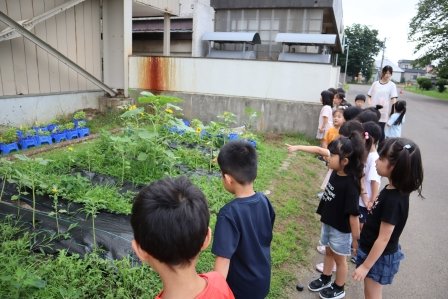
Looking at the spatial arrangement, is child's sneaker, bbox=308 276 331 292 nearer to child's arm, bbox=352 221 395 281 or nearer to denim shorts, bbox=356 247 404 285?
denim shorts, bbox=356 247 404 285

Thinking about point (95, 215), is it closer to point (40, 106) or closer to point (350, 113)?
point (350, 113)

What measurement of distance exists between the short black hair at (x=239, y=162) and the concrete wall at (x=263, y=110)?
675 centimetres

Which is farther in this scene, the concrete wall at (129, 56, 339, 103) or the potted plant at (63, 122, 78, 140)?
the concrete wall at (129, 56, 339, 103)

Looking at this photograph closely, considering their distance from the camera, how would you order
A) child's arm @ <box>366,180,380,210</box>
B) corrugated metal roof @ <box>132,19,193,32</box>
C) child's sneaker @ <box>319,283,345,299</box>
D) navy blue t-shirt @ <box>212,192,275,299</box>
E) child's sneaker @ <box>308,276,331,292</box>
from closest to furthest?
navy blue t-shirt @ <box>212,192,275,299</box>, child's sneaker @ <box>319,283,345,299</box>, child's sneaker @ <box>308,276,331,292</box>, child's arm @ <box>366,180,380,210</box>, corrugated metal roof @ <box>132,19,193,32</box>

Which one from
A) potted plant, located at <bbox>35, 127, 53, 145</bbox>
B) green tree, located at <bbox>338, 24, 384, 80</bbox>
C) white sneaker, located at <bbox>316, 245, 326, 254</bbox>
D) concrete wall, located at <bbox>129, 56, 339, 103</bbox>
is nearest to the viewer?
white sneaker, located at <bbox>316, 245, 326, 254</bbox>

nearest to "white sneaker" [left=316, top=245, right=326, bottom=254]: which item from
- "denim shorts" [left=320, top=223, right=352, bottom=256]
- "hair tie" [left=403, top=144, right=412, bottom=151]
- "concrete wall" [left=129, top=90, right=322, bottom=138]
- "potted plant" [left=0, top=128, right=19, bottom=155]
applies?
"denim shorts" [left=320, top=223, right=352, bottom=256]

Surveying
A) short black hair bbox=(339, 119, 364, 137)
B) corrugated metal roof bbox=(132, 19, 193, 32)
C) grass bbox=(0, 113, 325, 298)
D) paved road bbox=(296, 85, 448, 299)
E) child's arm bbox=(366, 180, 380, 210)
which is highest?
corrugated metal roof bbox=(132, 19, 193, 32)

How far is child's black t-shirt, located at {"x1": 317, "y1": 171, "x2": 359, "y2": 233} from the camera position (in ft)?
8.43

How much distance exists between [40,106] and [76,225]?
5531 millimetres

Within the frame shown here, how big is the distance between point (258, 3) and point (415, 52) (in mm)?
23424

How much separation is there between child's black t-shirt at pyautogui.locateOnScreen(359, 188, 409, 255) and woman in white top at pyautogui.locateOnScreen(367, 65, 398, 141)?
4.46 metres

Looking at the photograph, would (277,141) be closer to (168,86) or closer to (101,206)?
(168,86)

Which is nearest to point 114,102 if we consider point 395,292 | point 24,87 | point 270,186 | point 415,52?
point 24,87

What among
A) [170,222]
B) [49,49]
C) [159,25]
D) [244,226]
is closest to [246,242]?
[244,226]
